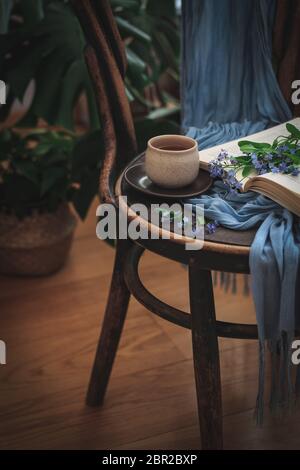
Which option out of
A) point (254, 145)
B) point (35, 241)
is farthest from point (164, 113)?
point (254, 145)

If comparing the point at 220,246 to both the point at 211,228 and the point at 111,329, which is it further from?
the point at 111,329

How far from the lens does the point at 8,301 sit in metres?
1.78

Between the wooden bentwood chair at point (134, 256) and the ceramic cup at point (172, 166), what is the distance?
45 mm

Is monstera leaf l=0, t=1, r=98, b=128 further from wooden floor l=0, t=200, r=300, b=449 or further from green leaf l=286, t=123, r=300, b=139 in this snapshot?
Answer: green leaf l=286, t=123, r=300, b=139

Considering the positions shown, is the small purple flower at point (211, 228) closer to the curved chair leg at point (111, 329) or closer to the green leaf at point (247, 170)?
the green leaf at point (247, 170)

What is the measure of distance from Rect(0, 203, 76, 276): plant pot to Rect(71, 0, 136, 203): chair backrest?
599mm

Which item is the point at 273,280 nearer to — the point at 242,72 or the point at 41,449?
the point at 242,72

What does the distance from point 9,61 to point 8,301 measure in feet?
2.06

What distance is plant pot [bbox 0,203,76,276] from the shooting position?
5.85ft

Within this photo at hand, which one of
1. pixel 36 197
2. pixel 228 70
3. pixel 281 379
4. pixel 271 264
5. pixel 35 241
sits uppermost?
pixel 228 70

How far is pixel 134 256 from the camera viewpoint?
1.26 meters

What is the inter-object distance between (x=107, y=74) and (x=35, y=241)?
2.35 ft

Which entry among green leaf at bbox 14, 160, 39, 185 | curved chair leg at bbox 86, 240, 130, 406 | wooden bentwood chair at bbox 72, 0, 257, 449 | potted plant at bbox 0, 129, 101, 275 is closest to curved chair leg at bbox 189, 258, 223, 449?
wooden bentwood chair at bbox 72, 0, 257, 449

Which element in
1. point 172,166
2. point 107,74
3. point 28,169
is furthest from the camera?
point 28,169
